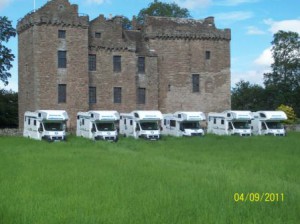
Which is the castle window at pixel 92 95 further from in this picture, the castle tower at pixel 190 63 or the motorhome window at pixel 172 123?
the motorhome window at pixel 172 123

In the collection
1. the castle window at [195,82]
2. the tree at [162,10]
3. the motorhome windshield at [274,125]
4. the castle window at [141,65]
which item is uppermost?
the tree at [162,10]

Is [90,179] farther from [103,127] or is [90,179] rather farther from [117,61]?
[117,61]

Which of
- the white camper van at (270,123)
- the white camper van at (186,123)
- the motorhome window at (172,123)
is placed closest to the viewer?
the white camper van at (186,123)

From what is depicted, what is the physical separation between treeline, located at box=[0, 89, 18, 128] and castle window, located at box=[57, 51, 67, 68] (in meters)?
14.7

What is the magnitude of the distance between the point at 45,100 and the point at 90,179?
3054 cm

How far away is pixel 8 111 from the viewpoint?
60.8m

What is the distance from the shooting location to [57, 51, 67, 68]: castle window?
46.9 m

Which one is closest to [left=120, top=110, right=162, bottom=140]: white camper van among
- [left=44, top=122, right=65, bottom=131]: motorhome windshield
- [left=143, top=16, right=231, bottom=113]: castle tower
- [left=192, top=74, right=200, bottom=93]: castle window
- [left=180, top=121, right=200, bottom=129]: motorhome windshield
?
[left=180, top=121, right=200, bottom=129]: motorhome windshield

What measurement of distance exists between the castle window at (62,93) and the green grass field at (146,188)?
21.7m

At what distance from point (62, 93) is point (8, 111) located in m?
16.6

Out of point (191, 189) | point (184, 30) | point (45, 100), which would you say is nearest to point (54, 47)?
point (45, 100)

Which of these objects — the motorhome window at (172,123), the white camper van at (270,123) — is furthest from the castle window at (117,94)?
the white camper van at (270,123)

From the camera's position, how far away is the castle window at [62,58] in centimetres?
4688

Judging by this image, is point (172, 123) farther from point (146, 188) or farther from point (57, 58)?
point (146, 188)
